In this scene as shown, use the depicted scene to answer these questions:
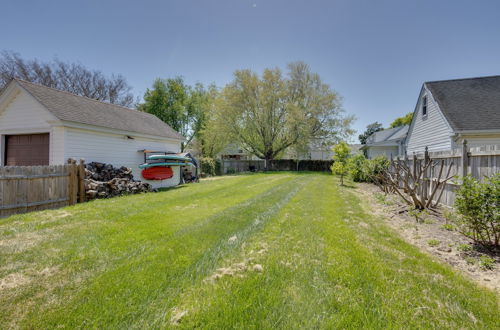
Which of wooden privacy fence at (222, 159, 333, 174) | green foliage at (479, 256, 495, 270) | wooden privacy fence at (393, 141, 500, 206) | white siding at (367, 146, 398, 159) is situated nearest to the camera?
green foliage at (479, 256, 495, 270)

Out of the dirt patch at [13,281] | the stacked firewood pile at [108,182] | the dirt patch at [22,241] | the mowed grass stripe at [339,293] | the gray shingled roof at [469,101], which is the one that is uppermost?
the gray shingled roof at [469,101]

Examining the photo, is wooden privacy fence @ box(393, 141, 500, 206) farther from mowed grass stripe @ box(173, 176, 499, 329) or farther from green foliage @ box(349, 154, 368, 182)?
green foliage @ box(349, 154, 368, 182)

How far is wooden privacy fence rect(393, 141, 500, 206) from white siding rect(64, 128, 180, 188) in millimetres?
11536

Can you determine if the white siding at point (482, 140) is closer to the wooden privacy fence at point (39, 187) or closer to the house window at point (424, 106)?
the house window at point (424, 106)

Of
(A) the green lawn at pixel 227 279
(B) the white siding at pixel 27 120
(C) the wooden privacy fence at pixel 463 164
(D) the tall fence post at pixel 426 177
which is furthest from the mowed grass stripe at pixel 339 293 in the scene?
(B) the white siding at pixel 27 120

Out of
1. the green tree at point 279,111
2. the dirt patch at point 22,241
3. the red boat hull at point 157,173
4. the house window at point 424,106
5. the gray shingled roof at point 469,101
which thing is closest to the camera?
the dirt patch at point 22,241

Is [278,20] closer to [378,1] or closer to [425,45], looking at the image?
[378,1]

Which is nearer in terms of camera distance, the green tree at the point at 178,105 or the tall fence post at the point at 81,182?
the tall fence post at the point at 81,182

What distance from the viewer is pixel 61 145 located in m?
7.45

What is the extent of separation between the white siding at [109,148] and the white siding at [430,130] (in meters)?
14.5

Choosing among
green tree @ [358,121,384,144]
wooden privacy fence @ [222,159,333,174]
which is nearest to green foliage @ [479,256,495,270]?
A: wooden privacy fence @ [222,159,333,174]

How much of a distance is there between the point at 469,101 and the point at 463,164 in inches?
327

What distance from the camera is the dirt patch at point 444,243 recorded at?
259cm

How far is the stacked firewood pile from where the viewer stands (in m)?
7.14
